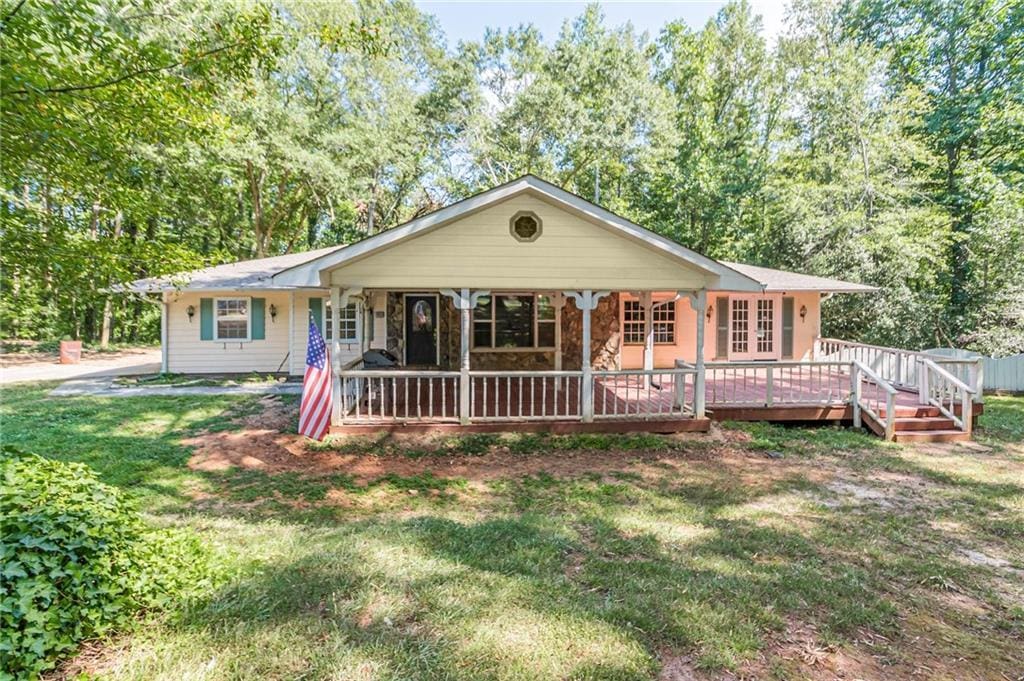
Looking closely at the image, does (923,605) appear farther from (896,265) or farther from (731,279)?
(896,265)

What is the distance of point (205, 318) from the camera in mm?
14102

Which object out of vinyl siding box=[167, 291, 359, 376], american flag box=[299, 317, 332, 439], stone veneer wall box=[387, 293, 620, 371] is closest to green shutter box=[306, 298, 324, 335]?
vinyl siding box=[167, 291, 359, 376]

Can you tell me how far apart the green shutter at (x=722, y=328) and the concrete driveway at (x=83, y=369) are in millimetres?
16097

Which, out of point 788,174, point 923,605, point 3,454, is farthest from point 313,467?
point 788,174

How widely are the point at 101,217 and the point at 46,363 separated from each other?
15.4m

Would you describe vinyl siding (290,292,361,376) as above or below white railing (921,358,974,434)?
above

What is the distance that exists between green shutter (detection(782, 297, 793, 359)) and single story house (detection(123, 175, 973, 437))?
0.14ft

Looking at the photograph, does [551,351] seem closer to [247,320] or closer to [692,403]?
[692,403]

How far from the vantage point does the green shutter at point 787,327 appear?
540 inches

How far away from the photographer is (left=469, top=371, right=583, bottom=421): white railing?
25.9 ft

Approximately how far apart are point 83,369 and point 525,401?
1539 centimetres

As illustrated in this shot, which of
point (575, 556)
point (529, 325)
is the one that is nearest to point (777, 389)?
point (529, 325)

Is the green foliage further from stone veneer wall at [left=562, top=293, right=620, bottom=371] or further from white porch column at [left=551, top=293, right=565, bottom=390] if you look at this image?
stone veneer wall at [left=562, top=293, right=620, bottom=371]

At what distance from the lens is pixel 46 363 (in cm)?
1758
